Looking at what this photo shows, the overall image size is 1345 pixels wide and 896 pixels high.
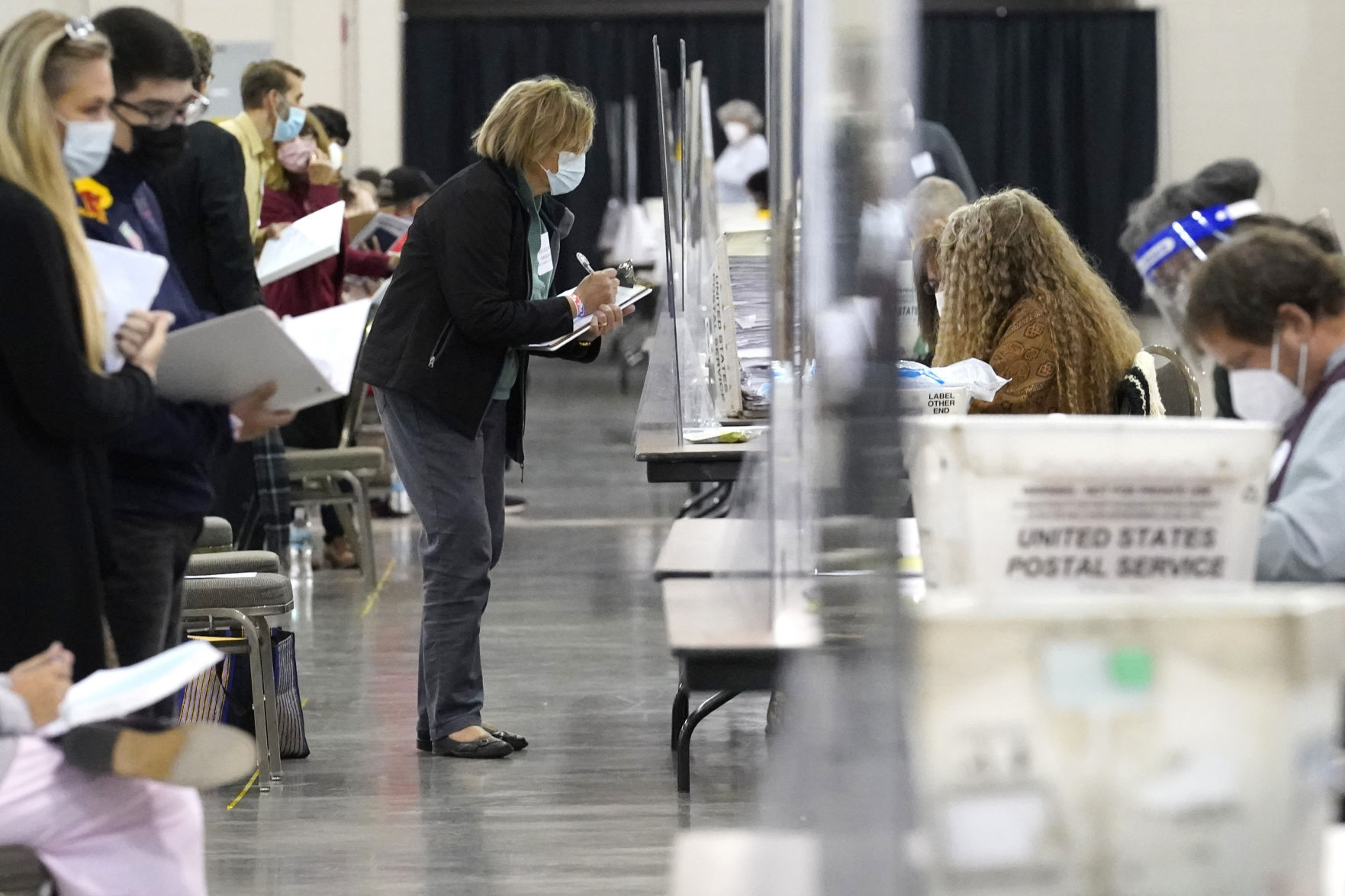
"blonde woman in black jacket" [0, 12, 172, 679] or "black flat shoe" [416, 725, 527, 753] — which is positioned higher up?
"blonde woman in black jacket" [0, 12, 172, 679]

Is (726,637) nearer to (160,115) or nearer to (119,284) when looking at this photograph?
(119,284)

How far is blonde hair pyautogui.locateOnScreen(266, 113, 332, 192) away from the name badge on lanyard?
217 centimetres

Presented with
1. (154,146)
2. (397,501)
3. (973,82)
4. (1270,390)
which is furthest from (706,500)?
(973,82)

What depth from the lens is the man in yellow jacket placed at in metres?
4.91

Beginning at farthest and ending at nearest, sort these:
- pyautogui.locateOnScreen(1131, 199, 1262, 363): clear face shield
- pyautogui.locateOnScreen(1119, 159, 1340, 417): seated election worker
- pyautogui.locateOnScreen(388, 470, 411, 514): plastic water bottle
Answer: pyautogui.locateOnScreen(388, 470, 411, 514): plastic water bottle → pyautogui.locateOnScreen(1131, 199, 1262, 363): clear face shield → pyautogui.locateOnScreen(1119, 159, 1340, 417): seated election worker

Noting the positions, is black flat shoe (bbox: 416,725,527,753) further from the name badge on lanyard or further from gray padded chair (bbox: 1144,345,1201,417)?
gray padded chair (bbox: 1144,345,1201,417)

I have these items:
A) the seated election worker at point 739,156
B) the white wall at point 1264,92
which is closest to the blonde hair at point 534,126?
the seated election worker at point 739,156

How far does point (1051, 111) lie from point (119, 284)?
12.3 m

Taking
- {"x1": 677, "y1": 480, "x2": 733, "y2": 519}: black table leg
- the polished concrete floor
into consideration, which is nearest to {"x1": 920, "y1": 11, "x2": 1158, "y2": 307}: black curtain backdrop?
{"x1": 677, "y1": 480, "x2": 733, "y2": 519}: black table leg

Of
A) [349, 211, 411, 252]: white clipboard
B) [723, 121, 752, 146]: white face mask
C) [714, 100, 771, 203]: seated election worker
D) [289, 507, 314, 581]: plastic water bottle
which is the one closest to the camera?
[289, 507, 314, 581]: plastic water bottle

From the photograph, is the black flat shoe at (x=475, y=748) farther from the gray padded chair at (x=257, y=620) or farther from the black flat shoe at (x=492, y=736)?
the gray padded chair at (x=257, y=620)

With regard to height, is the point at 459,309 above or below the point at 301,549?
above

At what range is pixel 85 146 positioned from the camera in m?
1.99

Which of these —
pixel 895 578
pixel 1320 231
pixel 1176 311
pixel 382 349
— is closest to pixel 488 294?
pixel 382 349
